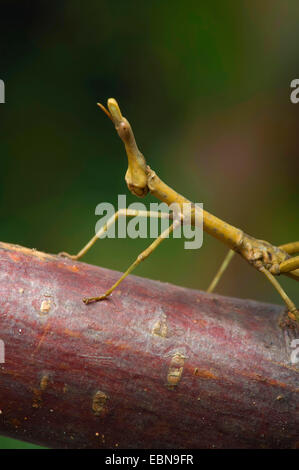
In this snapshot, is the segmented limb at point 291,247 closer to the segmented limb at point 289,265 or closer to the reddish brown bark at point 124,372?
the segmented limb at point 289,265

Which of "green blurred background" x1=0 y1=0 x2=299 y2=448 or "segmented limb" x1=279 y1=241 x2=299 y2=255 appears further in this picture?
"green blurred background" x1=0 y1=0 x2=299 y2=448

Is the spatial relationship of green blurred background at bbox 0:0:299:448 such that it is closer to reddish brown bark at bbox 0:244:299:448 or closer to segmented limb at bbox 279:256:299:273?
segmented limb at bbox 279:256:299:273

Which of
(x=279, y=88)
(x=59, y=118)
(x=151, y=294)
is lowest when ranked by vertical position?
(x=151, y=294)

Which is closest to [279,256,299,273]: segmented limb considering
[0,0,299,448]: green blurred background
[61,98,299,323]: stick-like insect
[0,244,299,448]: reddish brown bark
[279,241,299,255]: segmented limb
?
[61,98,299,323]: stick-like insect

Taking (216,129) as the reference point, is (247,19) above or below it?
above

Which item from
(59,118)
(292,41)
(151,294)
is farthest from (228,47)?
(151,294)

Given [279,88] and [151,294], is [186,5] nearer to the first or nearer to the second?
[279,88]

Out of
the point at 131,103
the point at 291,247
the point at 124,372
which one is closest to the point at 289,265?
the point at 291,247
